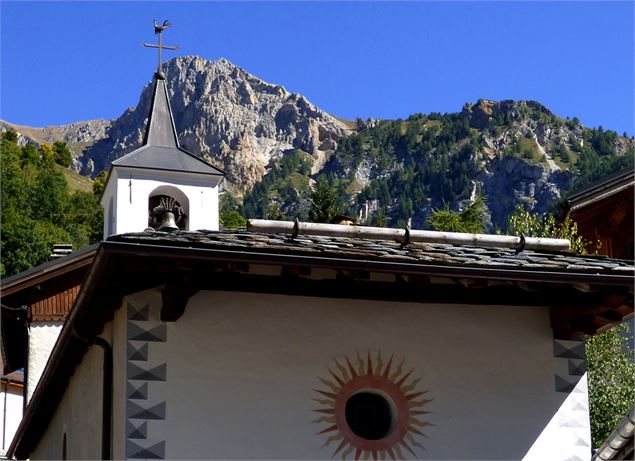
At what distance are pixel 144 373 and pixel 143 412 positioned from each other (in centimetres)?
29

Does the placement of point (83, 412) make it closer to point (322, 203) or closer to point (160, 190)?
point (160, 190)

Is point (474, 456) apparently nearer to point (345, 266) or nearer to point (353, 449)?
point (353, 449)

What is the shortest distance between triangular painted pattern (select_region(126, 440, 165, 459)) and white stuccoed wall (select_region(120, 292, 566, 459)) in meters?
0.03

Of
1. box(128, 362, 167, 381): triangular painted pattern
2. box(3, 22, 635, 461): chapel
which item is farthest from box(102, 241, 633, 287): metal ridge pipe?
box(128, 362, 167, 381): triangular painted pattern

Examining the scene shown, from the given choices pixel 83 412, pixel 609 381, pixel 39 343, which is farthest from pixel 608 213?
pixel 83 412

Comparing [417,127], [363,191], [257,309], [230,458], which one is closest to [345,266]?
[257,309]

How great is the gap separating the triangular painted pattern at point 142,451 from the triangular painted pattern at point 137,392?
33 cm

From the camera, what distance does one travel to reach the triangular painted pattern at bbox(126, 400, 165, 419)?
941 cm

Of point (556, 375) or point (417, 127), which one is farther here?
point (417, 127)

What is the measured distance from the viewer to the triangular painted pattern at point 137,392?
9.45m

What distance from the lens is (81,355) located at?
1239 cm

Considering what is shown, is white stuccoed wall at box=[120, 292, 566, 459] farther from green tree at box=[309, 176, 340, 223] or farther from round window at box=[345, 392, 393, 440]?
green tree at box=[309, 176, 340, 223]

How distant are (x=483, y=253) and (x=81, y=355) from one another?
14.3ft

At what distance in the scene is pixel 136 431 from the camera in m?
9.38
